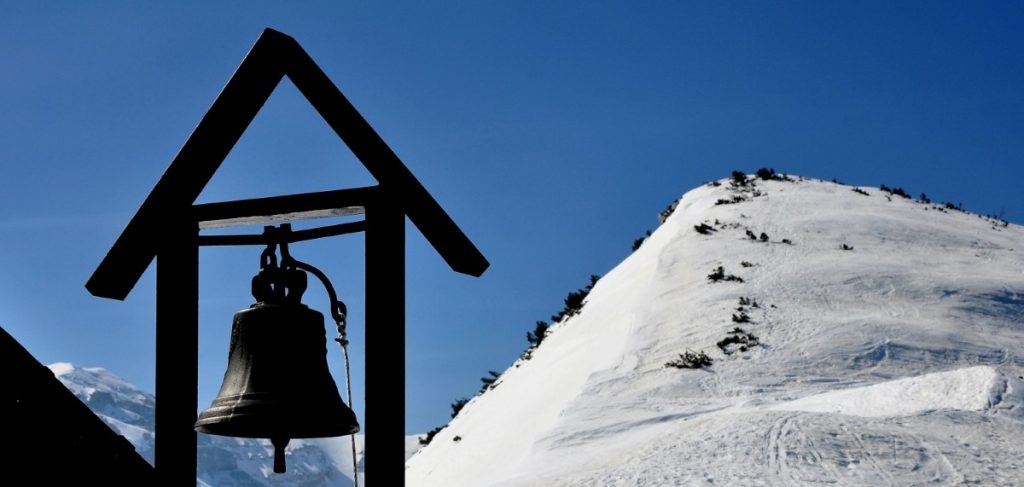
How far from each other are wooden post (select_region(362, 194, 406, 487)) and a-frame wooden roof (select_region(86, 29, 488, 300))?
0.41 feet

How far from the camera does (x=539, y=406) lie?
27906 millimetres

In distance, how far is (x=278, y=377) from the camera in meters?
4.89

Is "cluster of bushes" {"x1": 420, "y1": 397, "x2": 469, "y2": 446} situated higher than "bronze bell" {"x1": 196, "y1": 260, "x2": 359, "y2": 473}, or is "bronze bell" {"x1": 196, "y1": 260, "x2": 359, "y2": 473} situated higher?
"cluster of bushes" {"x1": 420, "y1": 397, "x2": 469, "y2": 446}

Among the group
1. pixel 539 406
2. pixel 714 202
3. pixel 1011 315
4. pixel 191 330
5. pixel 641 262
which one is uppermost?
pixel 714 202

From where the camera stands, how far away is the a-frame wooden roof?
15.8 ft

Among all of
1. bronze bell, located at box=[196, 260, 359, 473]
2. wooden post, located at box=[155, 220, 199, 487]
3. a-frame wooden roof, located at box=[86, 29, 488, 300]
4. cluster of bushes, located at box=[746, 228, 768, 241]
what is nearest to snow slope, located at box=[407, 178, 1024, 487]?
cluster of bushes, located at box=[746, 228, 768, 241]

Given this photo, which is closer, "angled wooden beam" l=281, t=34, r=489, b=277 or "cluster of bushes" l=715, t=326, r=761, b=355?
"angled wooden beam" l=281, t=34, r=489, b=277

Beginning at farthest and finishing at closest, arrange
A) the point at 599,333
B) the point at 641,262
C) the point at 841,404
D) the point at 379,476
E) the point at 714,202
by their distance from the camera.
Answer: the point at 714,202 < the point at 641,262 < the point at 599,333 < the point at 841,404 < the point at 379,476

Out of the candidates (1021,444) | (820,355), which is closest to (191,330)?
(1021,444)

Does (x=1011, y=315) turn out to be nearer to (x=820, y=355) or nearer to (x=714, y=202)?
(x=820, y=355)

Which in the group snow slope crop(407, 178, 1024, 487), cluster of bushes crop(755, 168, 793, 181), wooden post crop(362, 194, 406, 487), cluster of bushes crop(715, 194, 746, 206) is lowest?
wooden post crop(362, 194, 406, 487)

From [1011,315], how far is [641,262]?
10.3m

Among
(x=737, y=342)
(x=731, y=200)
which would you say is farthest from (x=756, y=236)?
(x=737, y=342)

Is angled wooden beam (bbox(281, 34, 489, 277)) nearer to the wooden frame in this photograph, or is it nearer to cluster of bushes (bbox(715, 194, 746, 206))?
the wooden frame
